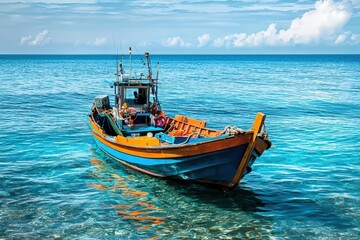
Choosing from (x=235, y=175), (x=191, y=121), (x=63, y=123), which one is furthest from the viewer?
(x=63, y=123)

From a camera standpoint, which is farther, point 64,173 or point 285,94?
point 285,94

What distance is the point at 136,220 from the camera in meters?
13.5

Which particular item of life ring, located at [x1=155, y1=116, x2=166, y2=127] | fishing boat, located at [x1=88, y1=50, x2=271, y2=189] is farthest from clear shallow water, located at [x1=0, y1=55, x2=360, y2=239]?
life ring, located at [x1=155, y1=116, x2=166, y2=127]

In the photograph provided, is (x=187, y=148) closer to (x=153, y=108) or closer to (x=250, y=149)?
(x=250, y=149)

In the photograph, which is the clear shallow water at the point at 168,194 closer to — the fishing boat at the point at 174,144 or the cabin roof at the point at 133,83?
the fishing boat at the point at 174,144

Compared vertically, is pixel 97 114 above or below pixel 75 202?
above

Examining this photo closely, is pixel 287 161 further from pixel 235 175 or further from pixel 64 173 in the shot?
pixel 64 173

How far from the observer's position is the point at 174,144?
50.9 feet

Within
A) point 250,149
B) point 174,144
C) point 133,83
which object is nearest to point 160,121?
point 133,83

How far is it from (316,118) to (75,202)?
77.8 feet

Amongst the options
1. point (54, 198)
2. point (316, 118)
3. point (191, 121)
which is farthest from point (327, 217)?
point (316, 118)

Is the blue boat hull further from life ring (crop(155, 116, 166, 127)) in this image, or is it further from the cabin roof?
the cabin roof

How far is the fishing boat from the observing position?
14078 mm

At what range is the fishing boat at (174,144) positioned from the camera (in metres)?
14.1
